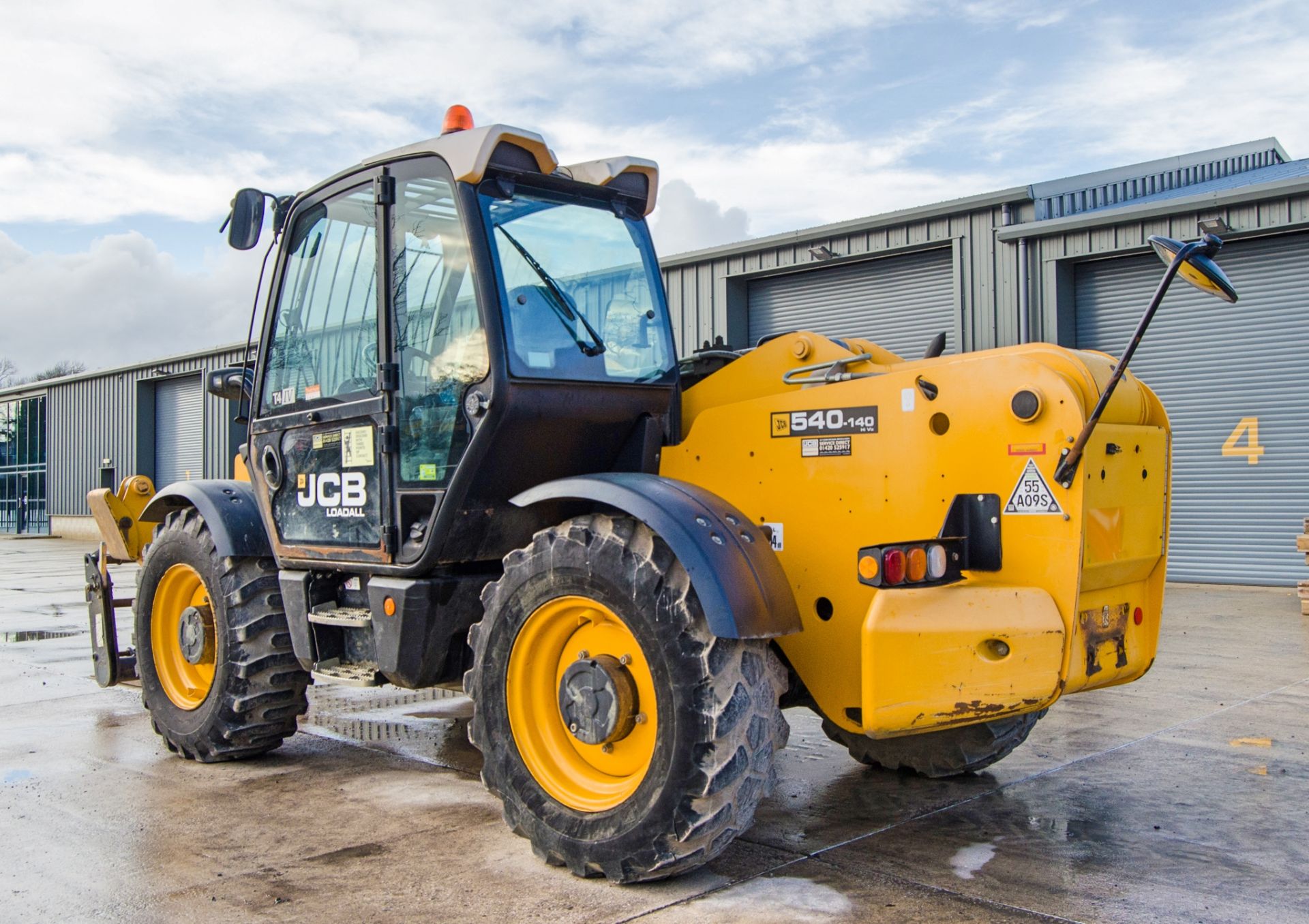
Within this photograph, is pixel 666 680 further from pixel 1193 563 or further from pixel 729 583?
pixel 1193 563

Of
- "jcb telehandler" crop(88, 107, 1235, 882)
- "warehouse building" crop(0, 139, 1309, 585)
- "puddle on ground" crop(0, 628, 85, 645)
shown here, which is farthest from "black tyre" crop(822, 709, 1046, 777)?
"warehouse building" crop(0, 139, 1309, 585)

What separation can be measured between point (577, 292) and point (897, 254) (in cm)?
1146

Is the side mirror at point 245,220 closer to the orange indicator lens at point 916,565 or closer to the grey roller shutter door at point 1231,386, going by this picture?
the orange indicator lens at point 916,565

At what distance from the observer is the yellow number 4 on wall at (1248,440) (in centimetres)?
1321

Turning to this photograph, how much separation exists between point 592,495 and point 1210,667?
5984 millimetres

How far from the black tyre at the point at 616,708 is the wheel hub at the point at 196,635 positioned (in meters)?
2.18

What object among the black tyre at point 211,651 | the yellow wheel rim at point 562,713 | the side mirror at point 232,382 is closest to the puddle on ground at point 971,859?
the yellow wheel rim at point 562,713

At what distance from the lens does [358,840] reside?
4.32 m

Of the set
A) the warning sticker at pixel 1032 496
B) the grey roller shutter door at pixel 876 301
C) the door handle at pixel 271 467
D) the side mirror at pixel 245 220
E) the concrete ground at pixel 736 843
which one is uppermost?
the grey roller shutter door at pixel 876 301

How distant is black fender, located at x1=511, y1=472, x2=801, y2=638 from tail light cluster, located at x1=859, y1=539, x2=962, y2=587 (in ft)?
0.91

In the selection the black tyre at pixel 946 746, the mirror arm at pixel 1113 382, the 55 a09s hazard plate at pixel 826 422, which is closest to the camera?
the mirror arm at pixel 1113 382

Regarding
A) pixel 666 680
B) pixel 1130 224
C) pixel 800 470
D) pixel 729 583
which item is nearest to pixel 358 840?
A: pixel 666 680

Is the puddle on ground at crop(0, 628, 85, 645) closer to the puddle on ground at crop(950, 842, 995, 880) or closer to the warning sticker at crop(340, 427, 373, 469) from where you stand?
the warning sticker at crop(340, 427, 373, 469)

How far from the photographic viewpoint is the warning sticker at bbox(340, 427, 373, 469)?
188 inches
